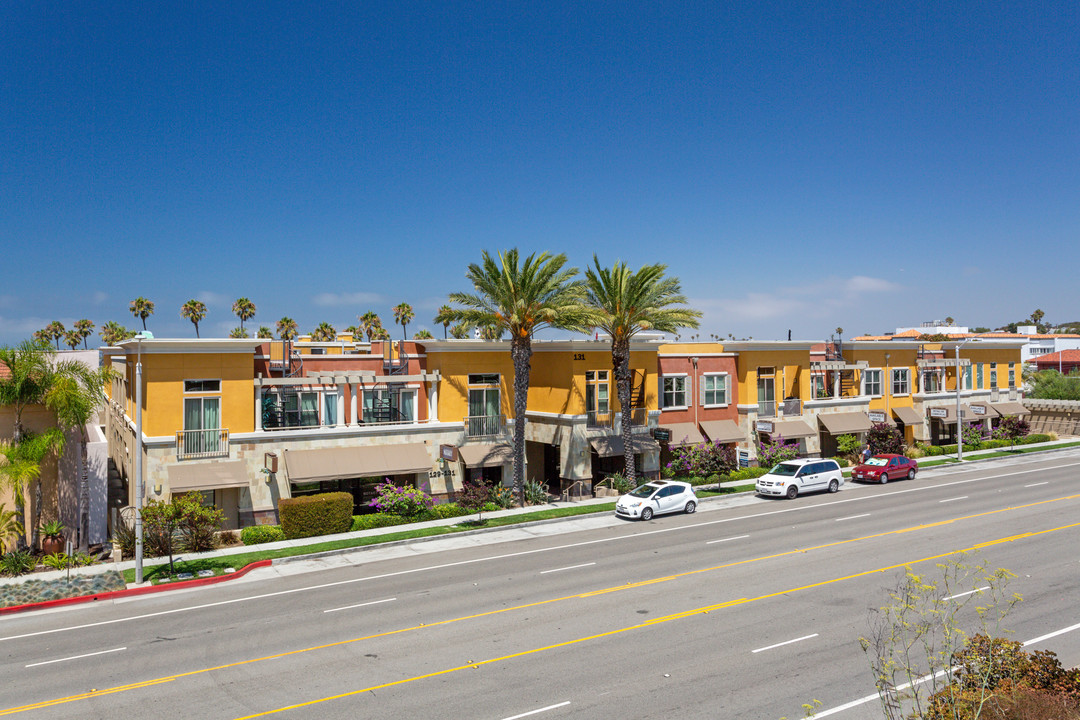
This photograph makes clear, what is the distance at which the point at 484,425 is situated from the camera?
117ft

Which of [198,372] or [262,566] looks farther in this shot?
[198,372]

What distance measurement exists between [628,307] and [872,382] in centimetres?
2484

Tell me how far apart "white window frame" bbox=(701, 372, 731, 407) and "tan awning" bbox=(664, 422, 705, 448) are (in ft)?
5.78

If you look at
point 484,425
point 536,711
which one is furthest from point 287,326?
point 536,711

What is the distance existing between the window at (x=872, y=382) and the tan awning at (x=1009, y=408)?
13079 millimetres

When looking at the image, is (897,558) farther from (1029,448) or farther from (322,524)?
(1029,448)

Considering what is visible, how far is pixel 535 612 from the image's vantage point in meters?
18.9

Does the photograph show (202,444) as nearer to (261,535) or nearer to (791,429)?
(261,535)

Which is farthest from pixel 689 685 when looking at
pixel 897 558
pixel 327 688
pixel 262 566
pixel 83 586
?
pixel 83 586

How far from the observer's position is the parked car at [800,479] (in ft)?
121

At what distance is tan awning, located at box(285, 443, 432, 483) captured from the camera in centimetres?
3053

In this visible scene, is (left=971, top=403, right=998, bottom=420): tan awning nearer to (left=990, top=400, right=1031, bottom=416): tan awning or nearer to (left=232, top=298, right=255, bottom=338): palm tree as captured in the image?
(left=990, top=400, right=1031, bottom=416): tan awning

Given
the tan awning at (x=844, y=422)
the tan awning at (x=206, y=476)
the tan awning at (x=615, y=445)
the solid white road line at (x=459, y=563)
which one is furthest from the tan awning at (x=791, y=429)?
the tan awning at (x=206, y=476)

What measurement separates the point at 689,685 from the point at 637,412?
25807mm
